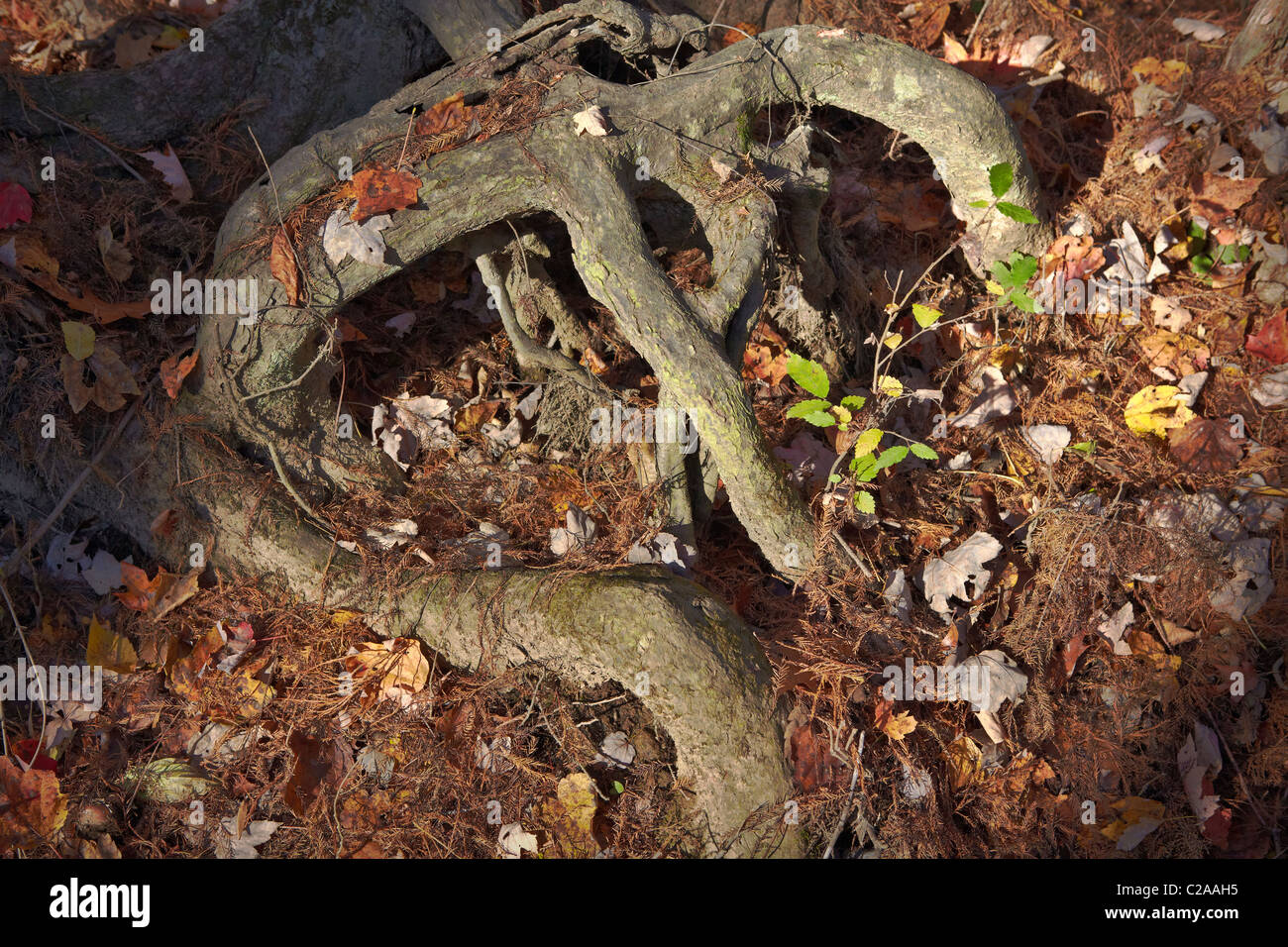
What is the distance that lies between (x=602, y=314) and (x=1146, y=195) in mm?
2894

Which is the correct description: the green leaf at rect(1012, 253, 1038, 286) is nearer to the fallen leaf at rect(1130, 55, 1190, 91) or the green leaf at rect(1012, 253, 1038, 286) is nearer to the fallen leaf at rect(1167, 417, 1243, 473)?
the fallen leaf at rect(1167, 417, 1243, 473)

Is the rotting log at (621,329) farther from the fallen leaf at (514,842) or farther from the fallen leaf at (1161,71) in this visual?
the fallen leaf at (1161,71)

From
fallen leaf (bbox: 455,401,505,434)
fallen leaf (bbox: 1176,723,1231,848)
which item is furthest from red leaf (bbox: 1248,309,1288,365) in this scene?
fallen leaf (bbox: 455,401,505,434)

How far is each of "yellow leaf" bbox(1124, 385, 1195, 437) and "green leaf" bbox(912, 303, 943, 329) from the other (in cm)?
97

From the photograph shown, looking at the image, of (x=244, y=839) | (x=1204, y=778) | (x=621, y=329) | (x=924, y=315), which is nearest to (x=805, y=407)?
(x=621, y=329)

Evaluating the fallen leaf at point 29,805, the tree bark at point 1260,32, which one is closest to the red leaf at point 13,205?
the fallen leaf at point 29,805

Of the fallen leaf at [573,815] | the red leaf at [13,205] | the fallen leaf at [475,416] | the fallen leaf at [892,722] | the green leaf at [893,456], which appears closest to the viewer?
the fallen leaf at [573,815]

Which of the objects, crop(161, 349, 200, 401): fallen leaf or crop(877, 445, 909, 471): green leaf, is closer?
crop(877, 445, 909, 471): green leaf

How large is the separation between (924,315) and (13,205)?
4065 mm

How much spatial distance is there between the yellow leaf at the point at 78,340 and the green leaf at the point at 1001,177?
3875mm

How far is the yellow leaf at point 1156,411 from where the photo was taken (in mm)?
3947

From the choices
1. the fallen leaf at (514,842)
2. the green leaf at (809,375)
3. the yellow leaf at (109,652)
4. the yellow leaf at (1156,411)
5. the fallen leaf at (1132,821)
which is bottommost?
the fallen leaf at (1132,821)

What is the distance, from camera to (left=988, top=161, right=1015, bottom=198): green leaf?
3693mm

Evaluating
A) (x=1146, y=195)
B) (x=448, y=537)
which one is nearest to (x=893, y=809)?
(x=448, y=537)
